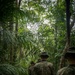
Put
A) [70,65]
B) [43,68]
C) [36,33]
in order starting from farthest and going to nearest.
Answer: [36,33]
[43,68]
[70,65]

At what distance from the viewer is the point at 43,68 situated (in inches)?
186

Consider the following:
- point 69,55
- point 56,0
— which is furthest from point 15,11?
point 56,0

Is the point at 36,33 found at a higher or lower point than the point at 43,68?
higher

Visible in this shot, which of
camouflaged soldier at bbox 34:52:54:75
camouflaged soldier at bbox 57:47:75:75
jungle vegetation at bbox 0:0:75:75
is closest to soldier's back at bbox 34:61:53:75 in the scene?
camouflaged soldier at bbox 34:52:54:75

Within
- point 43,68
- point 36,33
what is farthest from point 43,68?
point 36,33

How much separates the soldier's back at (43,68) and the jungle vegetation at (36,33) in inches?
14.9

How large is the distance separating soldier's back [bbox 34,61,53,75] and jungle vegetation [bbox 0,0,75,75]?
379mm

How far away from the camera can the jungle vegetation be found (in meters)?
3.56

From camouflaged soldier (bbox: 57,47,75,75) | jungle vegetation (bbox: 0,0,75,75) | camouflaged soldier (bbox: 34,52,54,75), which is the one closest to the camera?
camouflaged soldier (bbox: 57,47,75,75)

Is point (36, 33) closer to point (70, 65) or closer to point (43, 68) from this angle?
point (43, 68)

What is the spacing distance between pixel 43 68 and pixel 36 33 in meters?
4.65

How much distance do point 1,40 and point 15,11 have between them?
70 centimetres

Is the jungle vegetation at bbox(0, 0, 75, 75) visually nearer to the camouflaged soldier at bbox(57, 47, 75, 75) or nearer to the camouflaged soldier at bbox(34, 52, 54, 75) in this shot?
the camouflaged soldier at bbox(34, 52, 54, 75)

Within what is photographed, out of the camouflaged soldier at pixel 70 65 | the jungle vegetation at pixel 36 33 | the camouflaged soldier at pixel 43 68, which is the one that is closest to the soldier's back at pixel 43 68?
A: the camouflaged soldier at pixel 43 68
